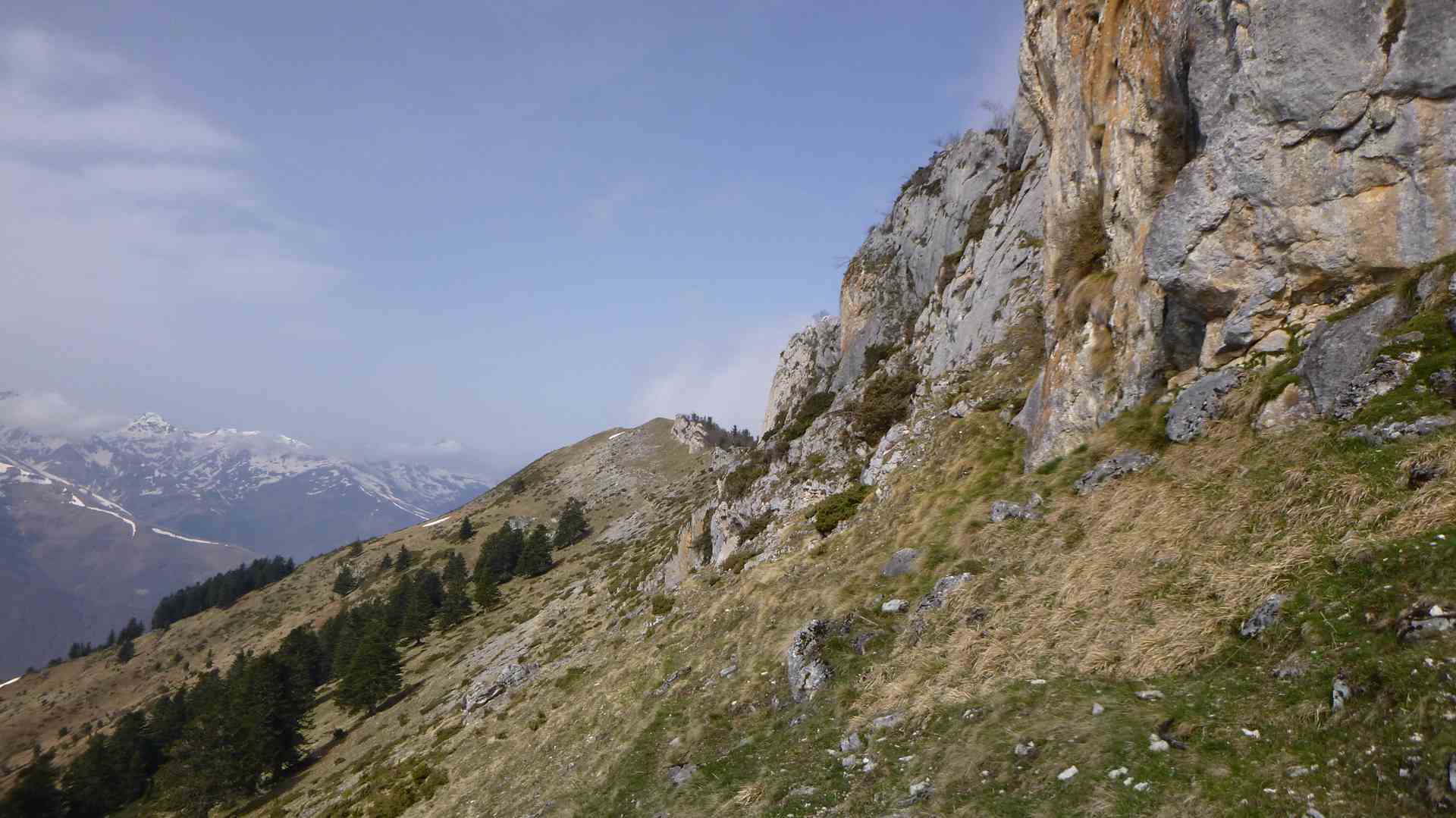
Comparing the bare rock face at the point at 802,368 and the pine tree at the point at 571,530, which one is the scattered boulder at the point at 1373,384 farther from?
the pine tree at the point at 571,530

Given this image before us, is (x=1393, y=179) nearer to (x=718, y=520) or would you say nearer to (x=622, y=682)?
(x=622, y=682)

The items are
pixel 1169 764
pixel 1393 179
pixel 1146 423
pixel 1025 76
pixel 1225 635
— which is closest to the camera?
pixel 1169 764

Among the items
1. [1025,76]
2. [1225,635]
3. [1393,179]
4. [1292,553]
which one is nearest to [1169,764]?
[1225,635]

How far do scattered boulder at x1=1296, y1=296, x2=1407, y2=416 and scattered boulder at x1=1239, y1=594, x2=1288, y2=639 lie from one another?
17.5 feet

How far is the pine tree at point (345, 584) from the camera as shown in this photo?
5723 inches

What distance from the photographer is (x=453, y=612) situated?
9869 cm

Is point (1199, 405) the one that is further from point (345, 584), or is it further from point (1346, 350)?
point (345, 584)

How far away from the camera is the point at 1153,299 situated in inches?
772

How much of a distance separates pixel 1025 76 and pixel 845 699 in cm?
2988

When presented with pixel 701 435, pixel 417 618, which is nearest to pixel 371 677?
pixel 417 618

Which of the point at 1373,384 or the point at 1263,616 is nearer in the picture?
the point at 1263,616

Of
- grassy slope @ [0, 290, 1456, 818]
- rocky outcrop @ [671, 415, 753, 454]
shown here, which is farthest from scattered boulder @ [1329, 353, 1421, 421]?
rocky outcrop @ [671, 415, 753, 454]

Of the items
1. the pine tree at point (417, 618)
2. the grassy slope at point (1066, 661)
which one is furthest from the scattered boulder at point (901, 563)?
the pine tree at point (417, 618)

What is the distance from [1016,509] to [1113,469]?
297cm
